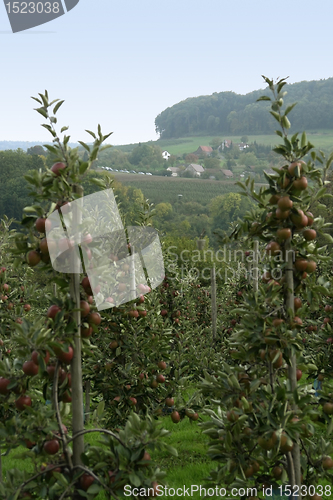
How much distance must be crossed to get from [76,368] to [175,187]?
6419 centimetres

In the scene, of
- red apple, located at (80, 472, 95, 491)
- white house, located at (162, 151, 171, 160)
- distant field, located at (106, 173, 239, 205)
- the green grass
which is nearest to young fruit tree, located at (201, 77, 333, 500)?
red apple, located at (80, 472, 95, 491)

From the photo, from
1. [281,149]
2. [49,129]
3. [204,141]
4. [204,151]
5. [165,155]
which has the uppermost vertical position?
[49,129]

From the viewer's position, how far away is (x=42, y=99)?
2.37 meters

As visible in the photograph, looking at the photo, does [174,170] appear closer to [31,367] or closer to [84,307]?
[84,307]

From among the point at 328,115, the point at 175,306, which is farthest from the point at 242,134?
the point at 175,306

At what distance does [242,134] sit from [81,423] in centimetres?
10241

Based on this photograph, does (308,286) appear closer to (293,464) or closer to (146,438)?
(293,464)

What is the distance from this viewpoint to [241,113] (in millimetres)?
104188

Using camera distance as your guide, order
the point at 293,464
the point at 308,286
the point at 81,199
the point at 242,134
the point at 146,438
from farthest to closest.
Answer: the point at 242,134 < the point at 308,286 < the point at 293,464 < the point at 81,199 < the point at 146,438

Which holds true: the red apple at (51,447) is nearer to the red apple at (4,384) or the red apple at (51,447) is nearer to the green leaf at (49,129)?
the red apple at (4,384)

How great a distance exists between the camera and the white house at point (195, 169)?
7600cm

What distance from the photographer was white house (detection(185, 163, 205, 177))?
2992 inches

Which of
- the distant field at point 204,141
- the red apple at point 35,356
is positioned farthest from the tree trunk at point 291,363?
the distant field at point 204,141
